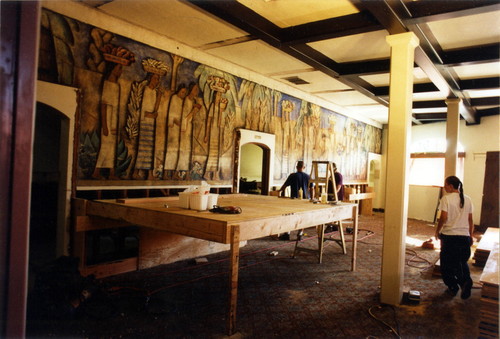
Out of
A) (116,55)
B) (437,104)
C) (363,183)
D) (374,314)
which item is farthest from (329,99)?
(374,314)

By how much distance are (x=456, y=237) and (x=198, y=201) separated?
403 centimetres

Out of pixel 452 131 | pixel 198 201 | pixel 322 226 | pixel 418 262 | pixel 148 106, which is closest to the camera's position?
pixel 198 201

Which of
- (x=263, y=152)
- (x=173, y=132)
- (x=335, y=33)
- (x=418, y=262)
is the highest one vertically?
(x=335, y=33)

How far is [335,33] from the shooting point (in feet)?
18.4

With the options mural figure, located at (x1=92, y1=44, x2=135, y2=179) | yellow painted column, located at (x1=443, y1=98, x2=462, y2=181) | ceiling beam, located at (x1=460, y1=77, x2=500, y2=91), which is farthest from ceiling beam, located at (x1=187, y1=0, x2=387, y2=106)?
yellow painted column, located at (x1=443, y1=98, x2=462, y2=181)

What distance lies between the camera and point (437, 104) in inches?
453

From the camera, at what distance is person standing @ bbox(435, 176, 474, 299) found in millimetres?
5211

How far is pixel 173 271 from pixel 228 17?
4.18 m

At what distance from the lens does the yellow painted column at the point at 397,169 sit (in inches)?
190

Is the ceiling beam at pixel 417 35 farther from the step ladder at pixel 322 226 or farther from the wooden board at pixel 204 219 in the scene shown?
the wooden board at pixel 204 219

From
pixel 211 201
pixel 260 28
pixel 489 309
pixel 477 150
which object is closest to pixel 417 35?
pixel 260 28

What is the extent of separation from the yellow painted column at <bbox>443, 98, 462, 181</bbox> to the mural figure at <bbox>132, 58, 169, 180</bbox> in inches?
313

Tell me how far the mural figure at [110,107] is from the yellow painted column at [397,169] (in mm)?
4381

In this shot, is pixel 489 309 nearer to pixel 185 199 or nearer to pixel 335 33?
pixel 185 199
